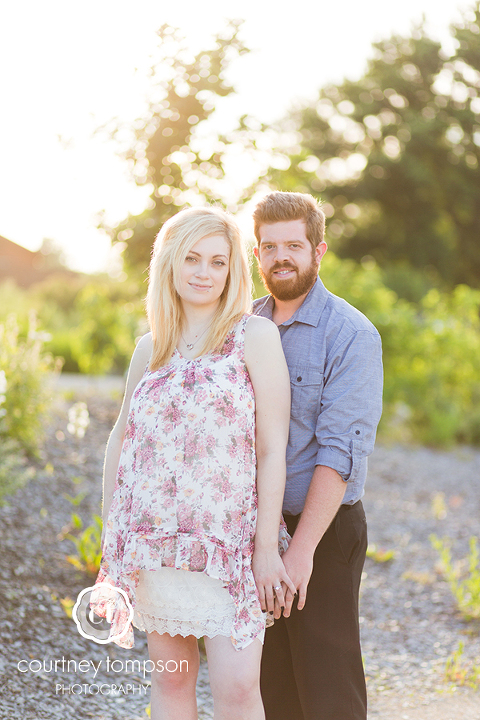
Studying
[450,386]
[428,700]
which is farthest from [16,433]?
[450,386]

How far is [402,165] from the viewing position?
25.0m

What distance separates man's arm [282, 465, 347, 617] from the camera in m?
2.00

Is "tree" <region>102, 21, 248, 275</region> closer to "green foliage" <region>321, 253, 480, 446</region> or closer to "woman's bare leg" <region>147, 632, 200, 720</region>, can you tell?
"woman's bare leg" <region>147, 632, 200, 720</region>

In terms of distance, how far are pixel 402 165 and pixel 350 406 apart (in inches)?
967

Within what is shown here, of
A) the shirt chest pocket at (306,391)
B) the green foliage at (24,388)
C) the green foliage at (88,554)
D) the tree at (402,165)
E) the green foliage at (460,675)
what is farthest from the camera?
the tree at (402,165)

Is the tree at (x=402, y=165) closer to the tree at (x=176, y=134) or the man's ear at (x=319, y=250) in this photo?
the tree at (x=176, y=134)

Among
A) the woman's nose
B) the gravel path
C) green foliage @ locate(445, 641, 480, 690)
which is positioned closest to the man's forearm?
the woman's nose

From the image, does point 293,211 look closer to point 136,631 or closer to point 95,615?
point 95,615

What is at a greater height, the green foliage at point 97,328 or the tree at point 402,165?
the tree at point 402,165

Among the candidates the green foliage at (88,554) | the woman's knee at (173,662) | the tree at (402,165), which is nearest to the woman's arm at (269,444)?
the woman's knee at (173,662)

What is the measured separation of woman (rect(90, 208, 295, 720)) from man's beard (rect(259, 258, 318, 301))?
18 centimetres

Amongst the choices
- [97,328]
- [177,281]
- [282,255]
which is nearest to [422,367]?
[97,328]

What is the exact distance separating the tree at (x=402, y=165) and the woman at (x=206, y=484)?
864 inches

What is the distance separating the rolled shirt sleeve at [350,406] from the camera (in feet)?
6.68
